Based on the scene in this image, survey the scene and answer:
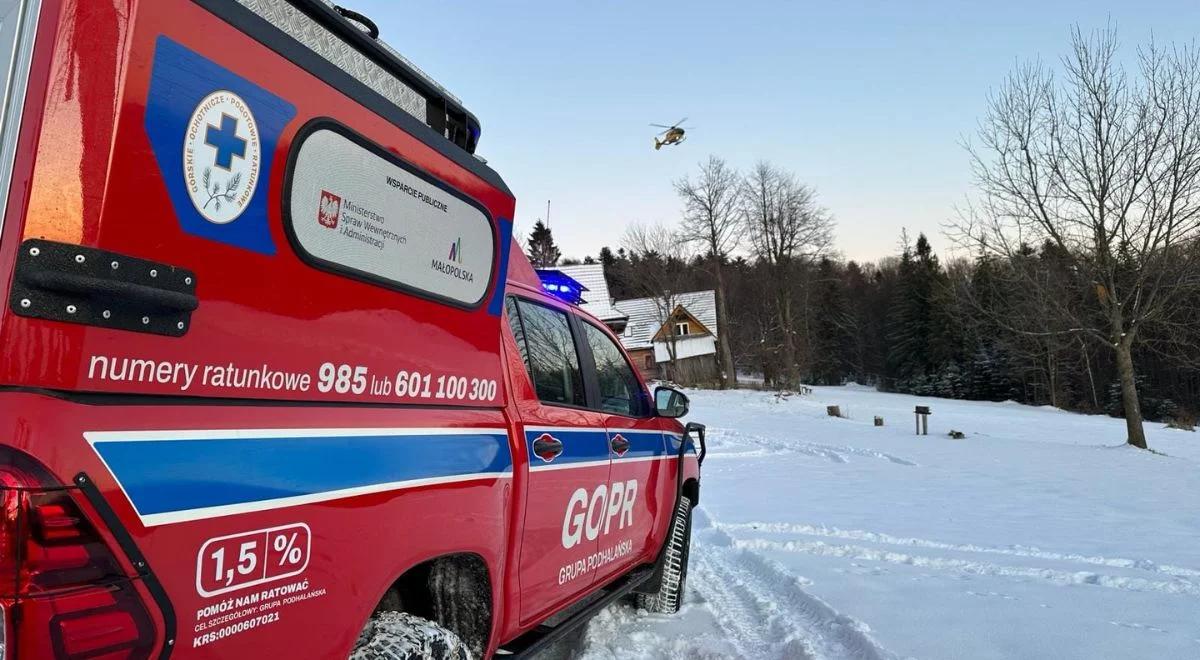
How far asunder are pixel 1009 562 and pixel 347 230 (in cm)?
584

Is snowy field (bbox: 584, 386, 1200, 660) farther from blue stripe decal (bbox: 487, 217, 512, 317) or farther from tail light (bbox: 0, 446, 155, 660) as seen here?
tail light (bbox: 0, 446, 155, 660)

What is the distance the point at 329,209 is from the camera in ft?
5.96

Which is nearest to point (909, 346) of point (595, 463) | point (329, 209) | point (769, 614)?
point (769, 614)

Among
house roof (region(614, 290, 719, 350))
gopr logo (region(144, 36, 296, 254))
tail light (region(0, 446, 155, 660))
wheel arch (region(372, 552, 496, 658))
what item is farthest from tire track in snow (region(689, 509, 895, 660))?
house roof (region(614, 290, 719, 350))

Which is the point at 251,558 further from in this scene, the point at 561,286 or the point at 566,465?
the point at 561,286

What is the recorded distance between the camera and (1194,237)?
16.1 metres

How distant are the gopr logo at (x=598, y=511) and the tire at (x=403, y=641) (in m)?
0.94

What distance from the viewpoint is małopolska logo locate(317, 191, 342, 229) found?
179 centimetres

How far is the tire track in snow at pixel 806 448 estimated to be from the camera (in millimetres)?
Answer: 13008

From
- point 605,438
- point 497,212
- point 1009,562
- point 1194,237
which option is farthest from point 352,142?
point 1194,237

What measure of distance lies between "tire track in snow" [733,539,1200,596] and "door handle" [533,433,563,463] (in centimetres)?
385

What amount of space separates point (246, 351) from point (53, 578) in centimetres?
55

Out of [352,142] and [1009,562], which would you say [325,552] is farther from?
[1009,562]

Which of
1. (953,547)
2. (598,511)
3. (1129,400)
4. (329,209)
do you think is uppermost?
(329,209)
